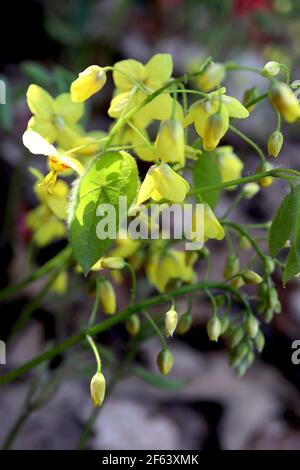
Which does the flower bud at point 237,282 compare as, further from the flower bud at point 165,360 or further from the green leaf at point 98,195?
the green leaf at point 98,195

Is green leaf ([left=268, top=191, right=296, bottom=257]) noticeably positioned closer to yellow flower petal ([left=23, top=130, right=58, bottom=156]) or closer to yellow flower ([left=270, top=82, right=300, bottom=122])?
yellow flower ([left=270, top=82, right=300, bottom=122])

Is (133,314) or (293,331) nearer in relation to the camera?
(133,314)

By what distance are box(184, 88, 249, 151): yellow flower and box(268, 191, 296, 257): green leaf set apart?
126 mm

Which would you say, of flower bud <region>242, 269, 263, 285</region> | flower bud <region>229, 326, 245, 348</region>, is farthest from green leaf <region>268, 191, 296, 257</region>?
flower bud <region>229, 326, 245, 348</region>

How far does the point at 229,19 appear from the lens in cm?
337

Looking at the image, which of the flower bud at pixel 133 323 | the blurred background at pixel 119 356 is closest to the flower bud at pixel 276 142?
the flower bud at pixel 133 323

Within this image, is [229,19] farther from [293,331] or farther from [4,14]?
[293,331]

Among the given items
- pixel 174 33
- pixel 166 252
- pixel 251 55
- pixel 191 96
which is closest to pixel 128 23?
pixel 174 33

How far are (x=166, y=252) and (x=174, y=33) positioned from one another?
269 cm

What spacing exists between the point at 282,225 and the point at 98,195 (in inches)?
10.2

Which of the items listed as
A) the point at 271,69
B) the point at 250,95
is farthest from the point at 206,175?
the point at 271,69

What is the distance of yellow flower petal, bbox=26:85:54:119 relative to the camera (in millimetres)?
1255

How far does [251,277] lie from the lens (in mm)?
1140

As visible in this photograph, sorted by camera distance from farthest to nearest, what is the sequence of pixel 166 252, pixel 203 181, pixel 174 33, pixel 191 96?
1. pixel 174 33
2. pixel 191 96
3. pixel 166 252
4. pixel 203 181
